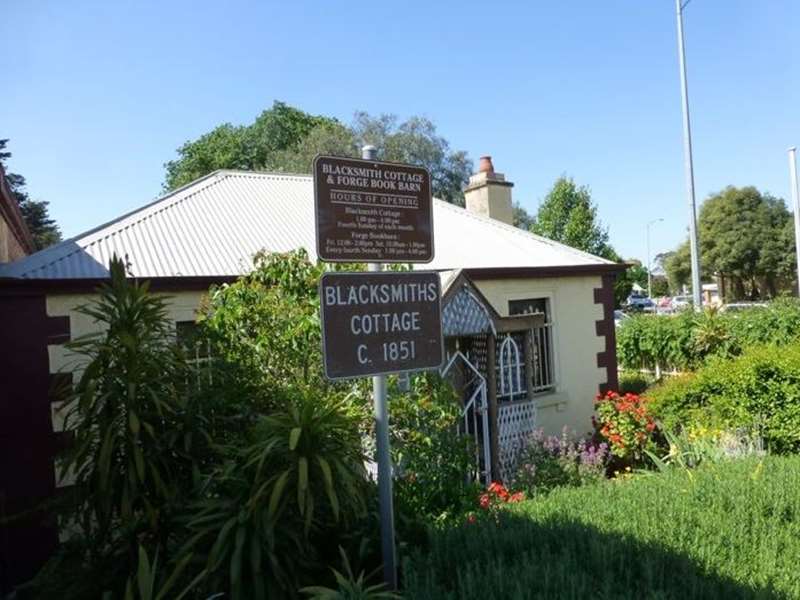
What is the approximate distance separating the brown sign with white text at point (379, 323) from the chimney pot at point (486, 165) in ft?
30.8

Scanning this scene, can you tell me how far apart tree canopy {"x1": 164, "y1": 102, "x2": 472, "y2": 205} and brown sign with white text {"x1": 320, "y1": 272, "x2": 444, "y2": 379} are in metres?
32.6

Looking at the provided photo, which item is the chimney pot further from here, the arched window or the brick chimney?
the arched window

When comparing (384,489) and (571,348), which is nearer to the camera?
(384,489)

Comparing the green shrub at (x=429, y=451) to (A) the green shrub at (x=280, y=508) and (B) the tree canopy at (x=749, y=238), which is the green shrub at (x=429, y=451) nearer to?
(A) the green shrub at (x=280, y=508)

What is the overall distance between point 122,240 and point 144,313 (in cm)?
349

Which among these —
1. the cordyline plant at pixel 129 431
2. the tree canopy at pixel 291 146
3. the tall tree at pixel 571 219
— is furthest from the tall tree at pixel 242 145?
the cordyline plant at pixel 129 431

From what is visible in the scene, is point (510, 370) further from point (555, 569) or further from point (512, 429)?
point (555, 569)

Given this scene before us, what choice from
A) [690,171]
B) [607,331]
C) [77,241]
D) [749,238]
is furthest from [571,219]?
[749,238]

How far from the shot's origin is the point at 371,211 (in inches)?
125

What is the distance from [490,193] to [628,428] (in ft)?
18.4

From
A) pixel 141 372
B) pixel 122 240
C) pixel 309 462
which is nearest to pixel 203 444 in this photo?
pixel 141 372

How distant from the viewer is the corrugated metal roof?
6996mm

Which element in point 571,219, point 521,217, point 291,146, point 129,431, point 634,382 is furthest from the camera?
point 521,217

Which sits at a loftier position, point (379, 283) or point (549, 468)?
point (379, 283)
